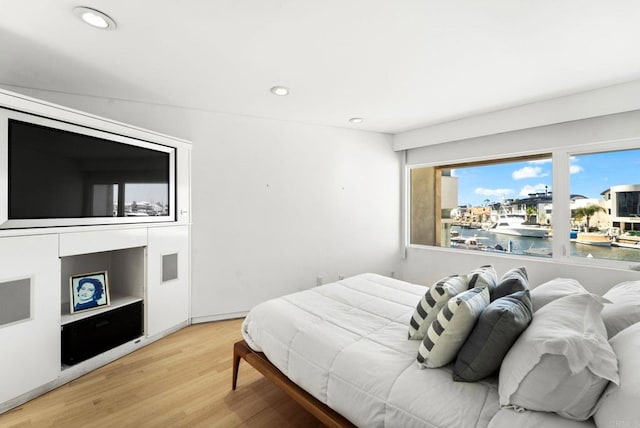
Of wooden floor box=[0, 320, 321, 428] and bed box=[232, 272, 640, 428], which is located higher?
bed box=[232, 272, 640, 428]

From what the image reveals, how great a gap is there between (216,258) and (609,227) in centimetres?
417

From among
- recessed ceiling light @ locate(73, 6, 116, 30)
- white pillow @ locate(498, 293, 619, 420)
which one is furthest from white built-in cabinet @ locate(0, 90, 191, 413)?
white pillow @ locate(498, 293, 619, 420)

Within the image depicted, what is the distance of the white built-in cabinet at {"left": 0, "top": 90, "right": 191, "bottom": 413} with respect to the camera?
1.97 m

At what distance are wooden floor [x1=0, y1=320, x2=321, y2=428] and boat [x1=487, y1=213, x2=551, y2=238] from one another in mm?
3207

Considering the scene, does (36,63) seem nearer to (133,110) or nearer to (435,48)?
(133,110)

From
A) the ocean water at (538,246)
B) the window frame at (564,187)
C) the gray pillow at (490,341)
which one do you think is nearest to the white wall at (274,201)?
the ocean water at (538,246)

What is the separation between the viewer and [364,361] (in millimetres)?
1515

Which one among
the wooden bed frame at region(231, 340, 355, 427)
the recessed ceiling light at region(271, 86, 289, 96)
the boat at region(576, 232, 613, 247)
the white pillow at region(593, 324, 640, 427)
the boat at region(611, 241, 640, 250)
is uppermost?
the recessed ceiling light at region(271, 86, 289, 96)

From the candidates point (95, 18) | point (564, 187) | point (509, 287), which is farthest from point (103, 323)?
point (564, 187)

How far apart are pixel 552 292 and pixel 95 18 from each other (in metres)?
3.08

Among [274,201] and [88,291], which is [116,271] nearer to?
[88,291]

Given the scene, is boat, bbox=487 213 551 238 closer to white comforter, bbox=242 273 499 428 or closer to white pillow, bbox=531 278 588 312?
white pillow, bbox=531 278 588 312

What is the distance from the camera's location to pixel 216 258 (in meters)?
3.52

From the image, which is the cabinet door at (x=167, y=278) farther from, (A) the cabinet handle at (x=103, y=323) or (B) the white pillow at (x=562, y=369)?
(B) the white pillow at (x=562, y=369)
